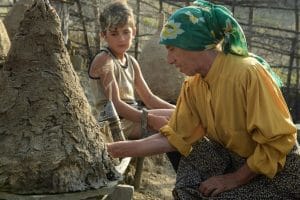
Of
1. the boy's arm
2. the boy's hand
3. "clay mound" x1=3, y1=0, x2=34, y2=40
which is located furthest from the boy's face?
"clay mound" x1=3, y1=0, x2=34, y2=40

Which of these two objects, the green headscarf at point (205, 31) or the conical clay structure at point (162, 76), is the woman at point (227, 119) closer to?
the green headscarf at point (205, 31)

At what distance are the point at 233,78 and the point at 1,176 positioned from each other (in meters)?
1.16

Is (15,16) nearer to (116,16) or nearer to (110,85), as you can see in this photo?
(116,16)

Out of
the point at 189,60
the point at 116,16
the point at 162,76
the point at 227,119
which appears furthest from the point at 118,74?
the point at 162,76

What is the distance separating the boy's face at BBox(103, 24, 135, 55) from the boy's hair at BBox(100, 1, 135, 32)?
0.03m

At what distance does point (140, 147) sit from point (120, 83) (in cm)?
148

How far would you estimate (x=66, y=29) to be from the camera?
11.0 m

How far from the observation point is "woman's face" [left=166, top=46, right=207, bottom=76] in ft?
9.70

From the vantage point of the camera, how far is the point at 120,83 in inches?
179

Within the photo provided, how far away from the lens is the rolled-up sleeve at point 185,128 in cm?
315

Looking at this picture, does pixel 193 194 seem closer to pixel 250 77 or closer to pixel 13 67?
pixel 250 77

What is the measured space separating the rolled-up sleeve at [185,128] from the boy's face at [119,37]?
1.32m

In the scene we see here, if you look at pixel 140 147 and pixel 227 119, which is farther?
pixel 140 147

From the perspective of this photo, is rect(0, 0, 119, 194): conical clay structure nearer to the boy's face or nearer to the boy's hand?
the boy's hand
